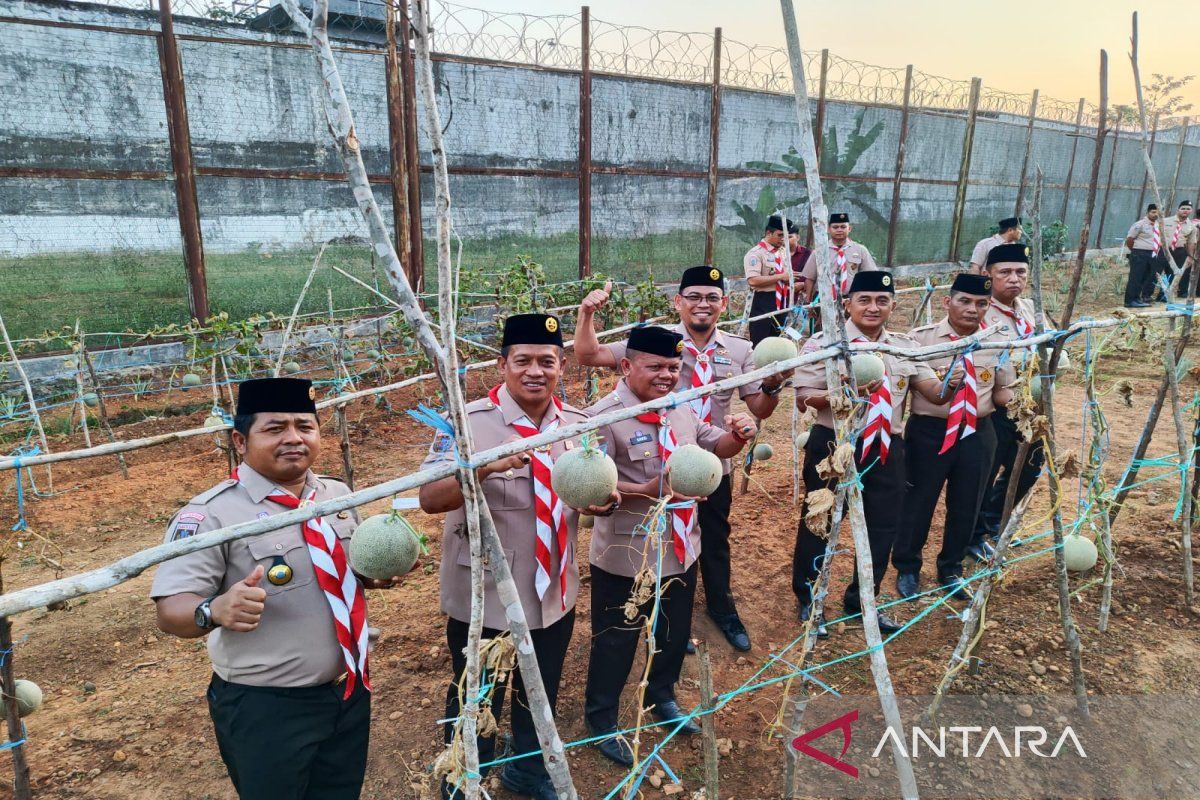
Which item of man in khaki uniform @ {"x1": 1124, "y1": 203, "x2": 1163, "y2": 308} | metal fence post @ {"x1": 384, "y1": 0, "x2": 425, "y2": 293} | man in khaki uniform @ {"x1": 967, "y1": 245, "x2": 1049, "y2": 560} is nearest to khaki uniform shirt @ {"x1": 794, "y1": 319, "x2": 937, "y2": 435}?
man in khaki uniform @ {"x1": 967, "y1": 245, "x2": 1049, "y2": 560}

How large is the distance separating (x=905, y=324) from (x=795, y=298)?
16.9ft

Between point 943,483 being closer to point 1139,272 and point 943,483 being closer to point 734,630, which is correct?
point 734,630

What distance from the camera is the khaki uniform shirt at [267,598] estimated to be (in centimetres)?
215

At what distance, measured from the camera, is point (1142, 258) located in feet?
41.5

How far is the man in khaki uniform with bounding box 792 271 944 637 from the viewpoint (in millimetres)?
3934

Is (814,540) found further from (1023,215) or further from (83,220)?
(1023,215)

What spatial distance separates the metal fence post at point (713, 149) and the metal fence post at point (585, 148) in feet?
7.37

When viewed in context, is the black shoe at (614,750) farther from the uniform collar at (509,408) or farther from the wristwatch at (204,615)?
the wristwatch at (204,615)

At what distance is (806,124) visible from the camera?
2.08 metres

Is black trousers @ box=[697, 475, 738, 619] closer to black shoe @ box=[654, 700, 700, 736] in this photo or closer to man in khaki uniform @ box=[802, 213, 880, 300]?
black shoe @ box=[654, 700, 700, 736]

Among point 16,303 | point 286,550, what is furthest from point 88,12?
point 286,550

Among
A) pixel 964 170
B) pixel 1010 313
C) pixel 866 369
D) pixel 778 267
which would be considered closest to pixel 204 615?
pixel 866 369

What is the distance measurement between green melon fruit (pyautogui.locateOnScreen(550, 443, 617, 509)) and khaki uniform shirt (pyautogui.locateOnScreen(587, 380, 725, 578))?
0.74 meters

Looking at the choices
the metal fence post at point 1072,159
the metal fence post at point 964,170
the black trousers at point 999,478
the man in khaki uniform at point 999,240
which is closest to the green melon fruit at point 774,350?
the black trousers at point 999,478
